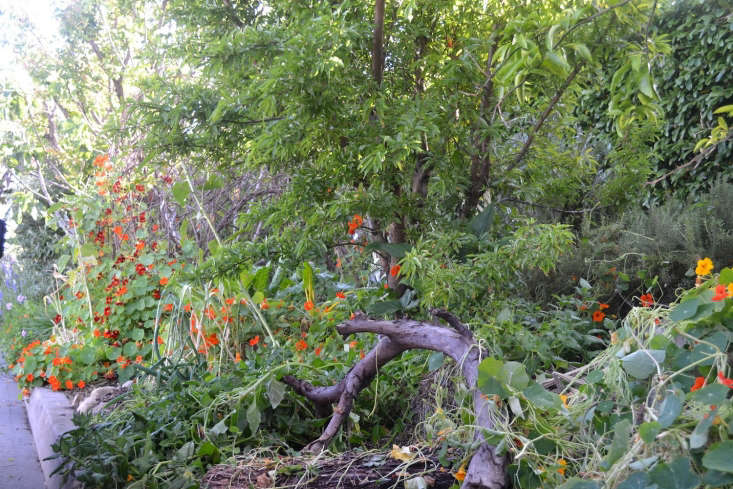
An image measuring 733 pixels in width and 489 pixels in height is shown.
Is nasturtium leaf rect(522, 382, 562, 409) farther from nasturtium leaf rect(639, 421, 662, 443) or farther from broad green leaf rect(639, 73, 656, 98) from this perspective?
broad green leaf rect(639, 73, 656, 98)

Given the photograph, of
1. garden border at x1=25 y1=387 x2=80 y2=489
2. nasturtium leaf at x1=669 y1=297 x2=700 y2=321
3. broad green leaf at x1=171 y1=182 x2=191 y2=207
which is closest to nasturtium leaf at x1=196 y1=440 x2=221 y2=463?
garden border at x1=25 y1=387 x2=80 y2=489

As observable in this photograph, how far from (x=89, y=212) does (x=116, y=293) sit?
1005 mm

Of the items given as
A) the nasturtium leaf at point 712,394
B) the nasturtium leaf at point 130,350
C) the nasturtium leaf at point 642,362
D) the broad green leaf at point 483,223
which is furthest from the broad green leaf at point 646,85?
the nasturtium leaf at point 130,350

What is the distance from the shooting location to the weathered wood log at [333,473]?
1.67 meters

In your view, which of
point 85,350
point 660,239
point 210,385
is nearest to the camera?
point 210,385

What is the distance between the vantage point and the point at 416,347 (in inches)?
75.8

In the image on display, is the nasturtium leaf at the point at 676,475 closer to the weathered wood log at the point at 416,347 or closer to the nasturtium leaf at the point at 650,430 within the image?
the nasturtium leaf at the point at 650,430

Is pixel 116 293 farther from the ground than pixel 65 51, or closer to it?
closer to it

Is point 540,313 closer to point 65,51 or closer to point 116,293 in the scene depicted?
point 116,293

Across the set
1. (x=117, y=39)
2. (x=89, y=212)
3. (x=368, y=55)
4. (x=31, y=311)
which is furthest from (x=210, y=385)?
(x=117, y=39)

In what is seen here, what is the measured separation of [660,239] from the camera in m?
2.99

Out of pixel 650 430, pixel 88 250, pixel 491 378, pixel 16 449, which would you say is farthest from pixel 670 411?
pixel 88 250

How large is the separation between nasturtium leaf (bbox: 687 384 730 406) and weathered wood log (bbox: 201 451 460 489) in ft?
2.25

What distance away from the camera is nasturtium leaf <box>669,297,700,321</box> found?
143 cm
